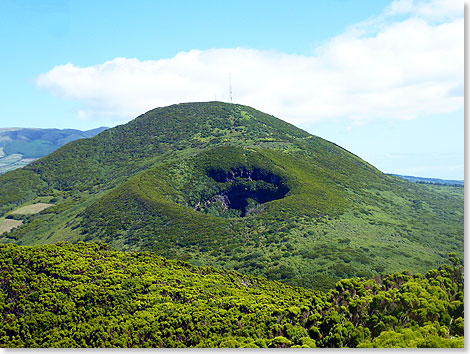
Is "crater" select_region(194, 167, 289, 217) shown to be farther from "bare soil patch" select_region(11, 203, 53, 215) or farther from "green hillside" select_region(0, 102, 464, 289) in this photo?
"bare soil patch" select_region(11, 203, 53, 215)

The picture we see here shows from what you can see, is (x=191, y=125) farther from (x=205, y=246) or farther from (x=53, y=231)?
(x=205, y=246)

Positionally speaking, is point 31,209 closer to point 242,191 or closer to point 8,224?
point 8,224

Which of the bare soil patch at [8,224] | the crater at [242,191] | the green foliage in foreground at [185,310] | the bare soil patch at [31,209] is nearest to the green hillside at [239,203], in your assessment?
the crater at [242,191]

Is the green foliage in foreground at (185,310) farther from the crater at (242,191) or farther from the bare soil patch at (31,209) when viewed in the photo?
the bare soil patch at (31,209)

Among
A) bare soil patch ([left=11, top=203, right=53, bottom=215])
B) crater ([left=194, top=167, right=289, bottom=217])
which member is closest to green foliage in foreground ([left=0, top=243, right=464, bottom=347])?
crater ([left=194, top=167, right=289, bottom=217])

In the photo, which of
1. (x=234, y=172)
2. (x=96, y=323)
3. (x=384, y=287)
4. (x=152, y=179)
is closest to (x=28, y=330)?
(x=96, y=323)

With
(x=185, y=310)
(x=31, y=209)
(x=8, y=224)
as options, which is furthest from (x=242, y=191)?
(x=185, y=310)
